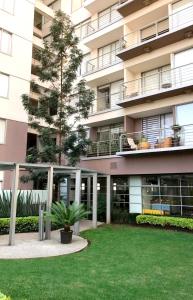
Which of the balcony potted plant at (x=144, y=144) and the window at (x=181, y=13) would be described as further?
the window at (x=181, y=13)

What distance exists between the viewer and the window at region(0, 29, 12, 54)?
23625 millimetres

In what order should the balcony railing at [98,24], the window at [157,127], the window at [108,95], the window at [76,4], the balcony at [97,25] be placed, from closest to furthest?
1. the window at [157,127]
2. the window at [108,95]
3. the balcony at [97,25]
4. the balcony railing at [98,24]
5. the window at [76,4]

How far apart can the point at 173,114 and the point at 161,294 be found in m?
13.4

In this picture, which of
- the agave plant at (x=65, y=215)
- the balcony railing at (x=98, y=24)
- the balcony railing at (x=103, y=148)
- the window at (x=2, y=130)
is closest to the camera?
the agave plant at (x=65, y=215)

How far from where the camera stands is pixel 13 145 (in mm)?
23391

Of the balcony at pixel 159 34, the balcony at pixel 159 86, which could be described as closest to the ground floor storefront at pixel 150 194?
the balcony at pixel 159 86

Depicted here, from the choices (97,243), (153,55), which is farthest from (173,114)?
(97,243)

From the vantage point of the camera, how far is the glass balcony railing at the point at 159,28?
19.3 m

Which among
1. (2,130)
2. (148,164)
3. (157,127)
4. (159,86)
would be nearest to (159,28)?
(159,86)

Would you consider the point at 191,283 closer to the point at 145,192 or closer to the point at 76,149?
the point at 145,192

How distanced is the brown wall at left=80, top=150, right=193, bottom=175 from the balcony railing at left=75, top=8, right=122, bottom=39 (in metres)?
10.8

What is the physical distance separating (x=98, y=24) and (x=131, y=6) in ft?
14.2

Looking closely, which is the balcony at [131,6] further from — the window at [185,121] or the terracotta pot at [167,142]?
the terracotta pot at [167,142]

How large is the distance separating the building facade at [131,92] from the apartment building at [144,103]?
0.20ft
